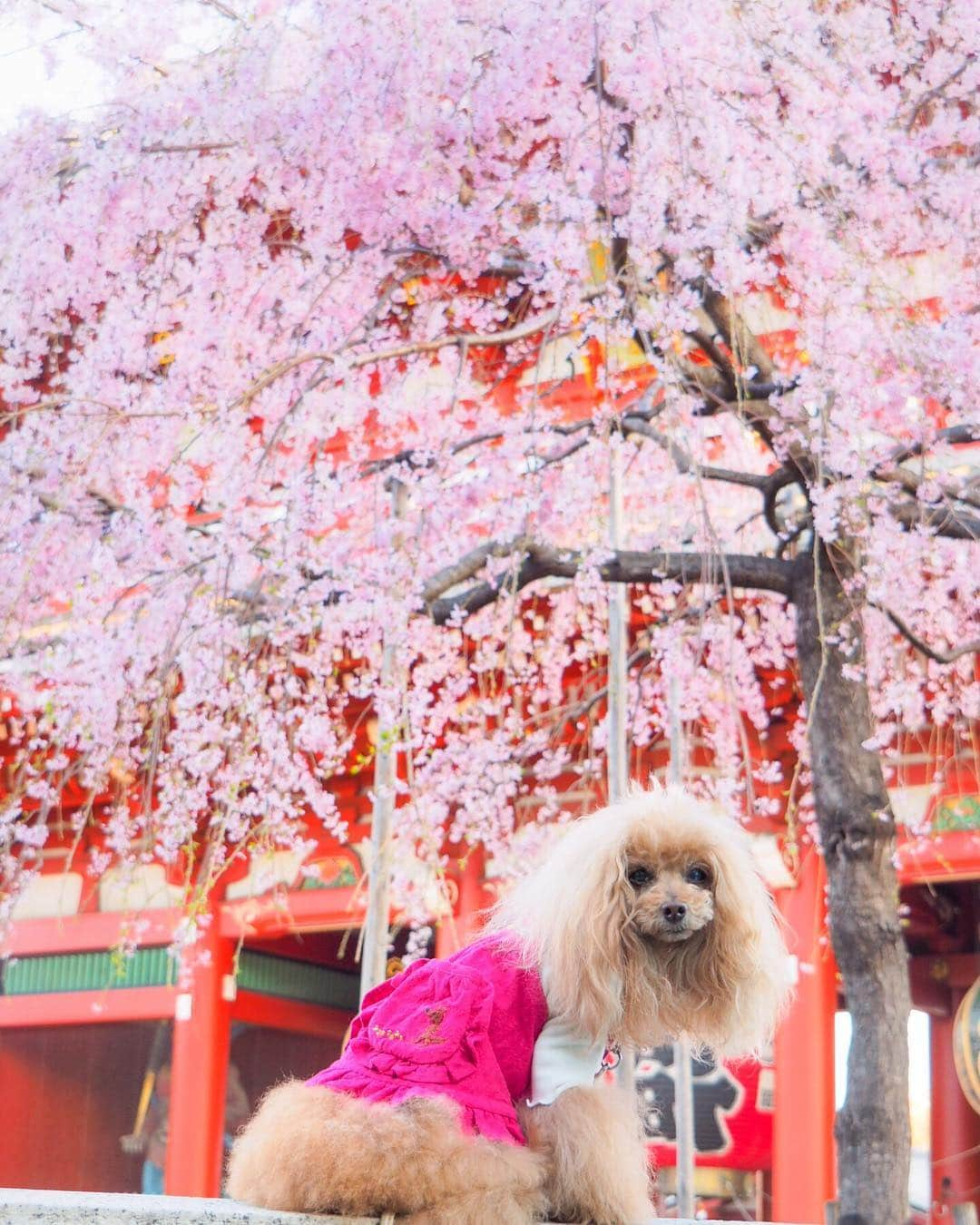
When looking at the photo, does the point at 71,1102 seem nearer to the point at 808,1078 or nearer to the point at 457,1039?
the point at 808,1078

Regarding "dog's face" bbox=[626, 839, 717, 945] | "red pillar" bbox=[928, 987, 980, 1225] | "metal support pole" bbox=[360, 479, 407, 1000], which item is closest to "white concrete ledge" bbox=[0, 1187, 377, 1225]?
"dog's face" bbox=[626, 839, 717, 945]

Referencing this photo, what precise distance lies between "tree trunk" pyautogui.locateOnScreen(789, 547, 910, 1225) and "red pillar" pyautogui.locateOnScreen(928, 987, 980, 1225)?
5.80 metres

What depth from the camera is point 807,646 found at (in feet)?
17.0

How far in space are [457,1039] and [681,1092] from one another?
5.19 metres

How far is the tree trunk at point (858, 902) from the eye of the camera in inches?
175

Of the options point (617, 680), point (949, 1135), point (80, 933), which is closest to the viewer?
point (617, 680)

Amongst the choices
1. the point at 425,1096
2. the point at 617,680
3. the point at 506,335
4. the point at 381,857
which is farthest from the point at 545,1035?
the point at 381,857

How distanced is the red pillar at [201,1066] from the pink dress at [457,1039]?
22.3ft

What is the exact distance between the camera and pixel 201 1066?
9336 millimetres

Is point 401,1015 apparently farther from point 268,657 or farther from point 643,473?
point 643,473

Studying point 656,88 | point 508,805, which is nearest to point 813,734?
point 656,88

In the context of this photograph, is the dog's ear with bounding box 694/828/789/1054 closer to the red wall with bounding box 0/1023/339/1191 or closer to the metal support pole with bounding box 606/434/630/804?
the metal support pole with bounding box 606/434/630/804

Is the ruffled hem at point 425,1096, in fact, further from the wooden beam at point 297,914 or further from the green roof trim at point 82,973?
the green roof trim at point 82,973

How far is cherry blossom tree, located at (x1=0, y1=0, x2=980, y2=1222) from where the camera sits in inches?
193
